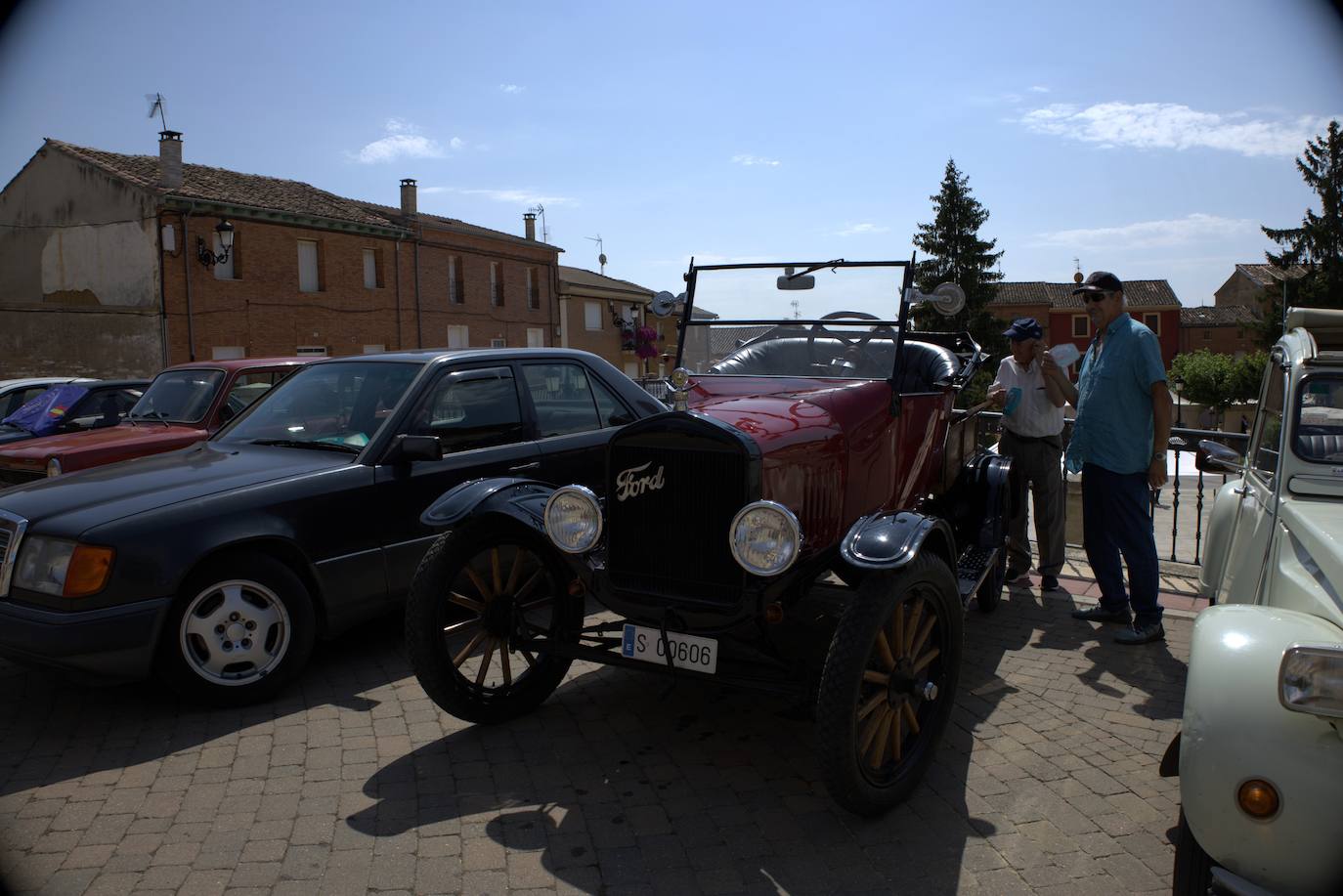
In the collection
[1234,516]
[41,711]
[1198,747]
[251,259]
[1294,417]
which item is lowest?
[41,711]

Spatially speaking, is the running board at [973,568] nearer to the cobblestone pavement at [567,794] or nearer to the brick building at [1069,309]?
the cobblestone pavement at [567,794]

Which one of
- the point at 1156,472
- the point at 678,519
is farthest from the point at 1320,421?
the point at 678,519

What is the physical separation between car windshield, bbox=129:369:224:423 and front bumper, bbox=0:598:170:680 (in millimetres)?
3801

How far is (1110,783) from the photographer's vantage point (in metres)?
3.55

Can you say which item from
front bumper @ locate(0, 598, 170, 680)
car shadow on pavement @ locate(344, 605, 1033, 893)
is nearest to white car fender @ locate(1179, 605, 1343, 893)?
car shadow on pavement @ locate(344, 605, 1033, 893)

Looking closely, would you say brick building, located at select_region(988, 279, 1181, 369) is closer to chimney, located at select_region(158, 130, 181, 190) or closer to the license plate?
chimney, located at select_region(158, 130, 181, 190)

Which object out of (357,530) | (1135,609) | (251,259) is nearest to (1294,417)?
(1135,609)

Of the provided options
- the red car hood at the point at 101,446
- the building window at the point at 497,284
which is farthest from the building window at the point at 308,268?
the red car hood at the point at 101,446

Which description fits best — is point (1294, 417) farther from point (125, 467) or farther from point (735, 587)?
point (125, 467)

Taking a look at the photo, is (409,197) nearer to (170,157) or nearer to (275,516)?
(170,157)

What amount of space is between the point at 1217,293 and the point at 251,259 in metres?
82.6

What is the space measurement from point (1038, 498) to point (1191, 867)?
4062 millimetres

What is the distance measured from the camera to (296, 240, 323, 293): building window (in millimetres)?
26859

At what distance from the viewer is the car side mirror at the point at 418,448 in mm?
4785
